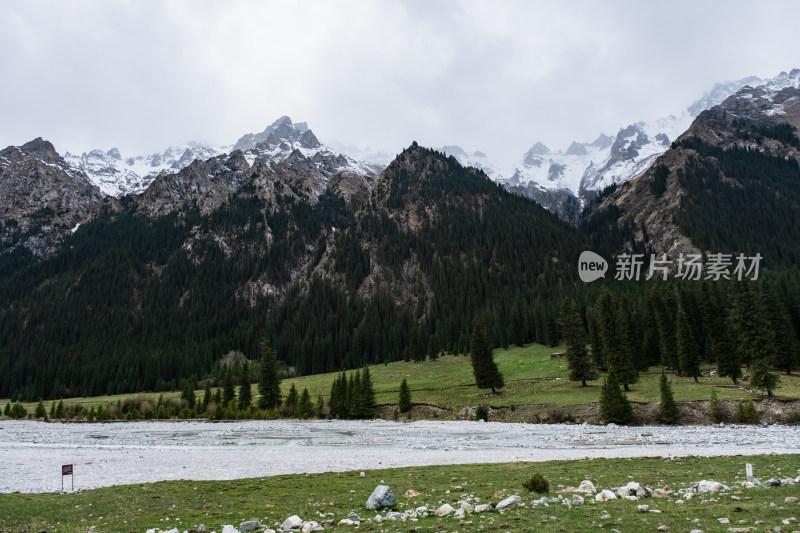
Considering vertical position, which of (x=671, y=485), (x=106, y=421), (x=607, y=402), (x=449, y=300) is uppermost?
(x=449, y=300)

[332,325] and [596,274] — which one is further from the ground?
[596,274]

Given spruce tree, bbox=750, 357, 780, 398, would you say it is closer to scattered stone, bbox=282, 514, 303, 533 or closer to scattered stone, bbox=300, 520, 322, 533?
scattered stone, bbox=300, 520, 322, 533

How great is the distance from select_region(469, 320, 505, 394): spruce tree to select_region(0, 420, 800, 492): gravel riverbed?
1357 cm

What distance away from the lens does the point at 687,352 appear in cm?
6525

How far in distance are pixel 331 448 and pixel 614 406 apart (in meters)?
32.1

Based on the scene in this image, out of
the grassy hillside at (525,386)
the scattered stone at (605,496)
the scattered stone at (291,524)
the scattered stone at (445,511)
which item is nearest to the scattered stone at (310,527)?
the scattered stone at (291,524)

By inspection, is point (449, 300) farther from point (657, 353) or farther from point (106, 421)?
point (106, 421)

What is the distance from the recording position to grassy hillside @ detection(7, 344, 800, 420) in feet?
186

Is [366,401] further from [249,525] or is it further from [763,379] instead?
[249,525]

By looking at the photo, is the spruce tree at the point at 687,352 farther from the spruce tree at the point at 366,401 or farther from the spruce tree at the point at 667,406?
the spruce tree at the point at 366,401

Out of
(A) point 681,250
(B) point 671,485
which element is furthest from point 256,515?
(A) point 681,250

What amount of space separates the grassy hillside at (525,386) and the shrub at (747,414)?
3.56m

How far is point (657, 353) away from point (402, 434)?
2127 inches

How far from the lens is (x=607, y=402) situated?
51.7 meters
